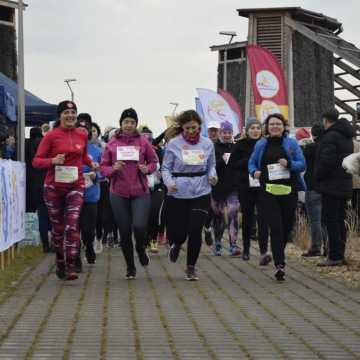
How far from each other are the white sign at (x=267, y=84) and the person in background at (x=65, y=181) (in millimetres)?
13038

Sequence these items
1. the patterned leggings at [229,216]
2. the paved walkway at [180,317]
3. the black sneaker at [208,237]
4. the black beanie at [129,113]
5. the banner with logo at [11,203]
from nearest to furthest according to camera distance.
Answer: the paved walkway at [180,317]
the black beanie at [129,113]
the banner with logo at [11,203]
the patterned leggings at [229,216]
the black sneaker at [208,237]

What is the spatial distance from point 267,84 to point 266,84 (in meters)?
0.03

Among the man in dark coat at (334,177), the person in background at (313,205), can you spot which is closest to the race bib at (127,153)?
the man in dark coat at (334,177)

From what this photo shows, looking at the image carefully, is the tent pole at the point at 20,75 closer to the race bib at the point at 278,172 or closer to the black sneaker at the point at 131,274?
the black sneaker at the point at 131,274

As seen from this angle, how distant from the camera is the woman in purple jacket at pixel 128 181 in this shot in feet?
37.8

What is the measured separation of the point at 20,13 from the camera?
16.9m

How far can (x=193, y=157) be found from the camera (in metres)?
11.5

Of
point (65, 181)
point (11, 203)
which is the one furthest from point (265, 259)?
point (11, 203)

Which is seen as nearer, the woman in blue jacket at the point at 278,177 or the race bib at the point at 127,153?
the race bib at the point at 127,153

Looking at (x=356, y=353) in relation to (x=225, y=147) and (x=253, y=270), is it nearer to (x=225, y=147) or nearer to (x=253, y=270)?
(x=253, y=270)

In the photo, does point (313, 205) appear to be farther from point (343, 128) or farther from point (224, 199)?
point (343, 128)

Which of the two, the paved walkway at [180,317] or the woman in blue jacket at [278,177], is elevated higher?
the woman in blue jacket at [278,177]

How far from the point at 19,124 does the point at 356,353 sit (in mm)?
10560

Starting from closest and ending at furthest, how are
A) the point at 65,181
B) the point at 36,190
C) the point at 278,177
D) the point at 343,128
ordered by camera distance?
the point at 65,181
the point at 278,177
the point at 343,128
the point at 36,190
